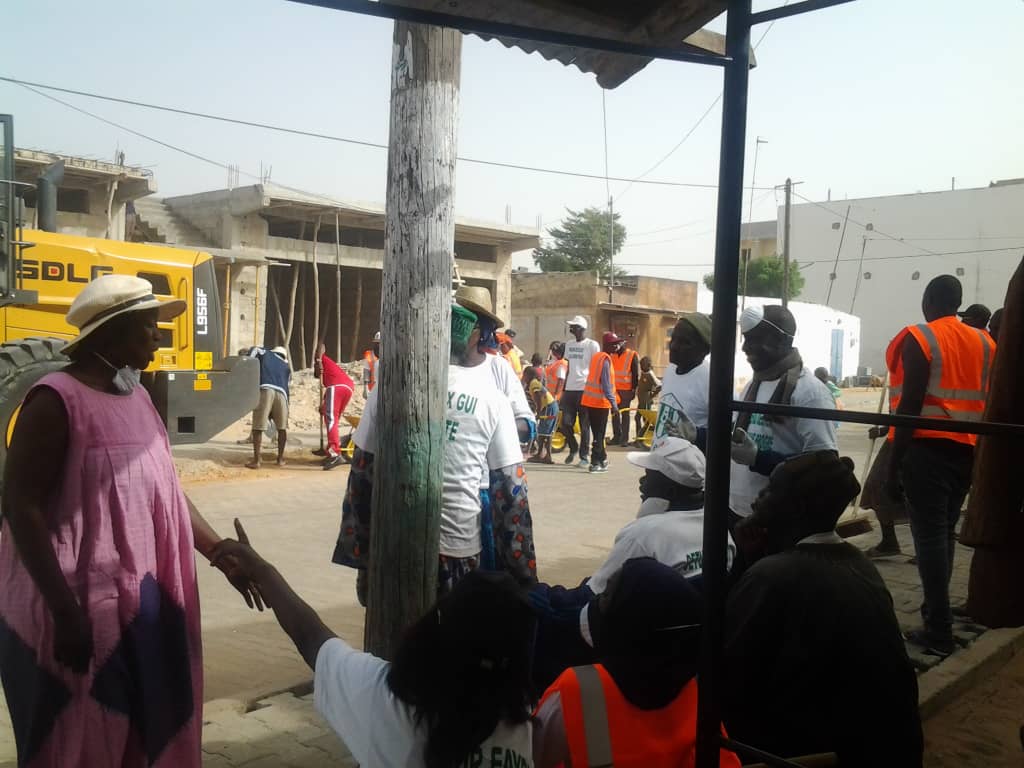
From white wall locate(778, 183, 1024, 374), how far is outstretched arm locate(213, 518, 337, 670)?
11.4 metres

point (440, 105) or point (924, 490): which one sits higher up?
point (440, 105)

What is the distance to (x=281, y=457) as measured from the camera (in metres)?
11.3

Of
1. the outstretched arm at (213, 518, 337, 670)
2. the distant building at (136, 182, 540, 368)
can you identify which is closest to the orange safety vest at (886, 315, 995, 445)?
the outstretched arm at (213, 518, 337, 670)

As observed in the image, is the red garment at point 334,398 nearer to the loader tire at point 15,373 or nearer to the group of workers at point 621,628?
the loader tire at point 15,373

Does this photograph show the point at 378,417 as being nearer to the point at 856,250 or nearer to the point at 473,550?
the point at 473,550

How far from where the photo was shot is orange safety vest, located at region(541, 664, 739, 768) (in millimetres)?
1799

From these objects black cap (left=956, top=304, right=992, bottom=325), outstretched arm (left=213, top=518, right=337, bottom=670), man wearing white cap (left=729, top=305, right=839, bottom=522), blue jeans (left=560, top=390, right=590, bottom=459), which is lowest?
blue jeans (left=560, top=390, right=590, bottom=459)

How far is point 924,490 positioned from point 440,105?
2801mm

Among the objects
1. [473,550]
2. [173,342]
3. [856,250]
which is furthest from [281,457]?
[856,250]

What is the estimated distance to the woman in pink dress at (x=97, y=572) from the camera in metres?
2.07

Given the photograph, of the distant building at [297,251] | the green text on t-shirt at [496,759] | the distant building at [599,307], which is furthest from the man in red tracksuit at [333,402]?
the distant building at [599,307]

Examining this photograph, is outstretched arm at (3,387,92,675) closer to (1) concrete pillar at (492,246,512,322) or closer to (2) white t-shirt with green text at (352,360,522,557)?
(2) white t-shirt with green text at (352,360,522,557)

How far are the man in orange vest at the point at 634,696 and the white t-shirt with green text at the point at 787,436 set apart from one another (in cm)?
172

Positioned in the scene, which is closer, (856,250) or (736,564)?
(736,564)
